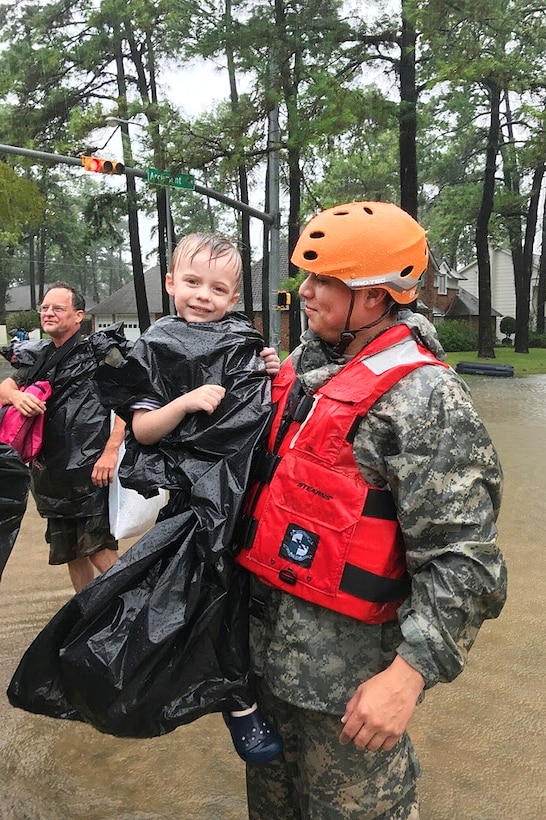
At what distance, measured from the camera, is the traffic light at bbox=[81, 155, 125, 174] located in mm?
13094

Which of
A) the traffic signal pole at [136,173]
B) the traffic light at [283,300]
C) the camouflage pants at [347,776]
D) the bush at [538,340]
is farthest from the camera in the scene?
the bush at [538,340]

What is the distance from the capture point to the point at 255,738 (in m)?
1.82

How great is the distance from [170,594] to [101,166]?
1297 centimetres

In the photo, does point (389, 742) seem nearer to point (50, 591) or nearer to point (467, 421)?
point (467, 421)

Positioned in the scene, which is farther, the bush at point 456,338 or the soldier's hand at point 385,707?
the bush at point 456,338

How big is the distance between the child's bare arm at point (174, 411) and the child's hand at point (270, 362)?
239mm

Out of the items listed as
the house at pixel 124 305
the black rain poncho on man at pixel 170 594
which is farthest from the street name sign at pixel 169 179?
the house at pixel 124 305

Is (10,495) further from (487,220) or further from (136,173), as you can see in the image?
(487,220)

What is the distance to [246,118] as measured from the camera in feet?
47.3

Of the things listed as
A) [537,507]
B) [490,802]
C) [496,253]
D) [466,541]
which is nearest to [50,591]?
[490,802]

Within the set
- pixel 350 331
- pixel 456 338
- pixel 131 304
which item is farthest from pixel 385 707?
pixel 131 304

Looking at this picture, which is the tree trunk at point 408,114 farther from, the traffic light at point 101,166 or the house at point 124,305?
the house at point 124,305

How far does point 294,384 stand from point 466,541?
0.63m

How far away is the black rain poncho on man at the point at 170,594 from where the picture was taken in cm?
170
